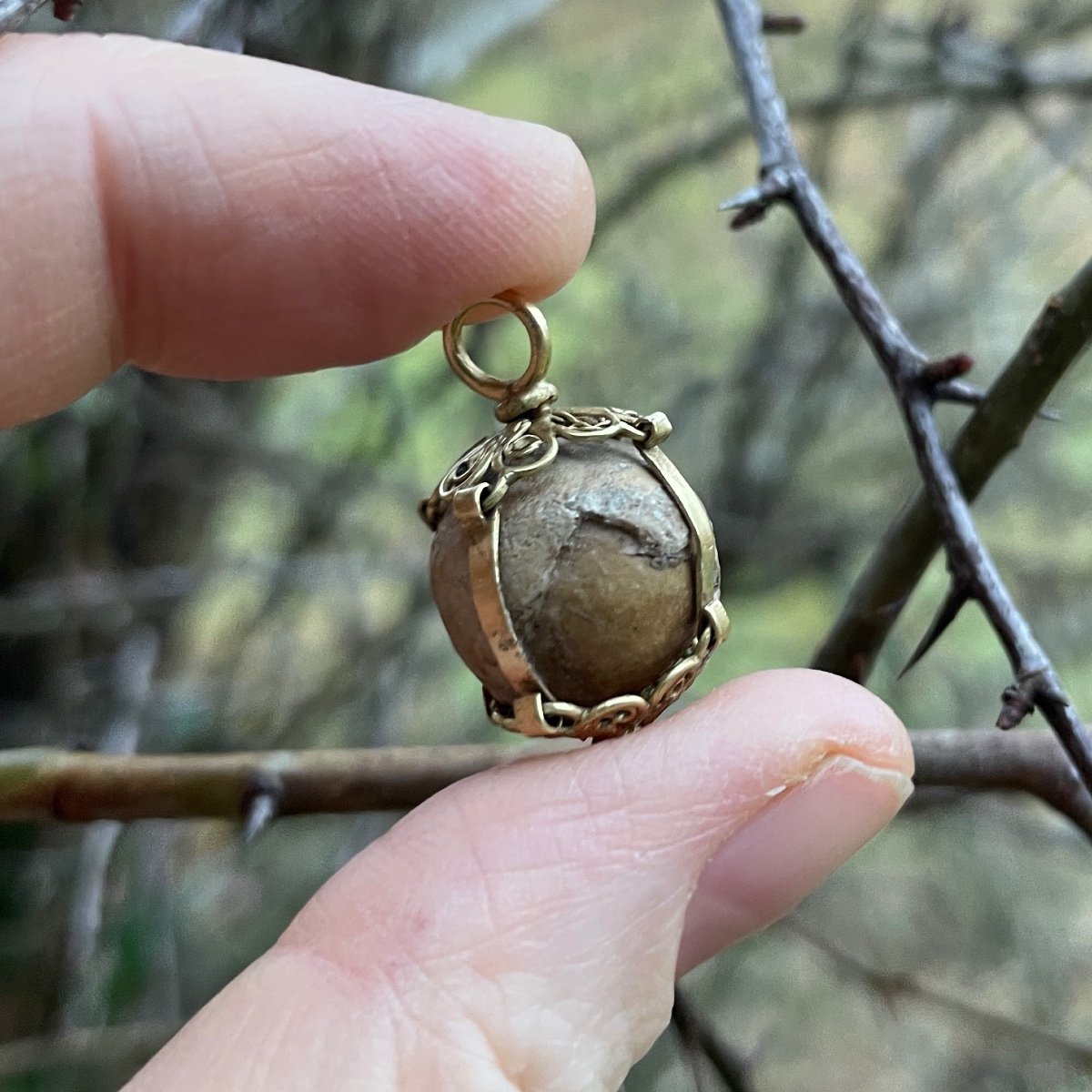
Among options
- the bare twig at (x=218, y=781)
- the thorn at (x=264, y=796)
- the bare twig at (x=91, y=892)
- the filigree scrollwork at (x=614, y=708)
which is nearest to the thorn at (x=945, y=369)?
the filigree scrollwork at (x=614, y=708)

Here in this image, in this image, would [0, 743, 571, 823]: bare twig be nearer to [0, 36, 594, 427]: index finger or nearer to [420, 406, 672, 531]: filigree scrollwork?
[420, 406, 672, 531]: filigree scrollwork

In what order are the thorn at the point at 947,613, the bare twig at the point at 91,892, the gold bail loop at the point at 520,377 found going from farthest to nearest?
the bare twig at the point at 91,892, the gold bail loop at the point at 520,377, the thorn at the point at 947,613

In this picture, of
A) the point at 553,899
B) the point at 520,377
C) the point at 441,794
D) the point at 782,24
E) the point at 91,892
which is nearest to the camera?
the point at 553,899

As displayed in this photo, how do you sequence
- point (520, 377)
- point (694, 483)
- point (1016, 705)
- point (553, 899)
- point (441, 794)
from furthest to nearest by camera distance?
1. point (694, 483)
2. point (520, 377)
3. point (441, 794)
4. point (553, 899)
5. point (1016, 705)

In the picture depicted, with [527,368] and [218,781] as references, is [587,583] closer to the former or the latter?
[527,368]

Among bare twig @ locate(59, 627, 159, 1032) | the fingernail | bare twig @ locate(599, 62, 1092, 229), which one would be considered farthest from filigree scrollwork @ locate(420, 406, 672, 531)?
bare twig @ locate(599, 62, 1092, 229)

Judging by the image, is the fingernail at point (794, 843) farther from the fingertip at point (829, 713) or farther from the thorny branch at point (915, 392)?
the thorny branch at point (915, 392)

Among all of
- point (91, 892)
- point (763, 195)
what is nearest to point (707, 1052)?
point (763, 195)
